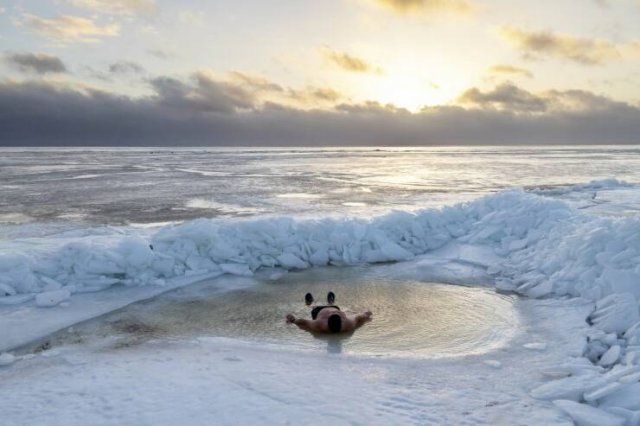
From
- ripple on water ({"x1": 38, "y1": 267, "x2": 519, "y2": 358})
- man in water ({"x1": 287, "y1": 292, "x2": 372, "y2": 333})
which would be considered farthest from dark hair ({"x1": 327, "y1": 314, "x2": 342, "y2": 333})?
ripple on water ({"x1": 38, "y1": 267, "x2": 519, "y2": 358})

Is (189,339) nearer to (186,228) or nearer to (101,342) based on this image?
(101,342)

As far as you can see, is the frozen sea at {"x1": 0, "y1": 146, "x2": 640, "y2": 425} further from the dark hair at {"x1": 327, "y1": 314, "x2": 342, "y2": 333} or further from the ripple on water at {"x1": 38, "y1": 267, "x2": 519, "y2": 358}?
the dark hair at {"x1": 327, "y1": 314, "x2": 342, "y2": 333}

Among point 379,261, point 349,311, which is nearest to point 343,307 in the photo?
point 349,311

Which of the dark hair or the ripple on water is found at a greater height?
the dark hair

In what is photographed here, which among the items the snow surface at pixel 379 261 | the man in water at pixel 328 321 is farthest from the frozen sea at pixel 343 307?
the man in water at pixel 328 321

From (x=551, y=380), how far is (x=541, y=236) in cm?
619

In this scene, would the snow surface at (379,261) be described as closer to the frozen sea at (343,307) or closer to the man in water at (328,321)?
the frozen sea at (343,307)

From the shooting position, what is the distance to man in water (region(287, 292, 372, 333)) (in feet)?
21.9

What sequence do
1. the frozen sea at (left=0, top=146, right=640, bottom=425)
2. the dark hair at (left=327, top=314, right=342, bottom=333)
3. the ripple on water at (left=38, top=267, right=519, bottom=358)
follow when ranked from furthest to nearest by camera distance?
the dark hair at (left=327, top=314, right=342, bottom=333)
the ripple on water at (left=38, top=267, right=519, bottom=358)
the frozen sea at (left=0, top=146, right=640, bottom=425)

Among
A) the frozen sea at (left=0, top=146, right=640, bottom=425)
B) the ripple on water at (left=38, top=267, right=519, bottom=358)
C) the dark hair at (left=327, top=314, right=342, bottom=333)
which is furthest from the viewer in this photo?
the dark hair at (left=327, top=314, right=342, bottom=333)

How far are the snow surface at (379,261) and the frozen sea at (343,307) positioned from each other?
0.03 meters

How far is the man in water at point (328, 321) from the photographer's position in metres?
6.69

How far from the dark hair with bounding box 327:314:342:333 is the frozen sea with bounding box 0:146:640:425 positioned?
161 millimetres

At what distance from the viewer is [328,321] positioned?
264 inches
